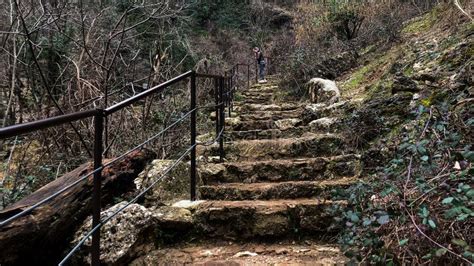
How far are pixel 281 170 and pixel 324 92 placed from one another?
3.21 meters

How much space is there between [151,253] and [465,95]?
2.36 meters

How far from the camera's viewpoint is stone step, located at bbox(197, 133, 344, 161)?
3.46 m

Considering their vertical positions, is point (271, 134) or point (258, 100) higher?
point (271, 134)

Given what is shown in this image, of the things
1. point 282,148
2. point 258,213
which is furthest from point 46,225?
point 282,148

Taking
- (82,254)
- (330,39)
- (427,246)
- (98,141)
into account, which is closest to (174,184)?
(82,254)

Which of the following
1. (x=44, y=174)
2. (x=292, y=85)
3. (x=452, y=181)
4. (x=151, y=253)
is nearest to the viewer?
(x=452, y=181)

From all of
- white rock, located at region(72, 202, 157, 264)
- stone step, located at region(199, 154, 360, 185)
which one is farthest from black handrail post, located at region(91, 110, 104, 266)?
stone step, located at region(199, 154, 360, 185)

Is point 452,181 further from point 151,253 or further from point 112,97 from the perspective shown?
point 112,97

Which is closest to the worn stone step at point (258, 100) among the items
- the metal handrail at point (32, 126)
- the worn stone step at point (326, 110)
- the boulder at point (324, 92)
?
the boulder at point (324, 92)

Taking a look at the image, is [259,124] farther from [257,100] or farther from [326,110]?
[257,100]

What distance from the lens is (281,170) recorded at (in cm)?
317

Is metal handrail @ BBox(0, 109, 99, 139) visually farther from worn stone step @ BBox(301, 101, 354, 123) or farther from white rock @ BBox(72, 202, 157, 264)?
worn stone step @ BBox(301, 101, 354, 123)

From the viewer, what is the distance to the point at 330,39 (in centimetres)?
1030

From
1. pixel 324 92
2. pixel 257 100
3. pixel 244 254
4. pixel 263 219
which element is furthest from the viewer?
pixel 257 100
